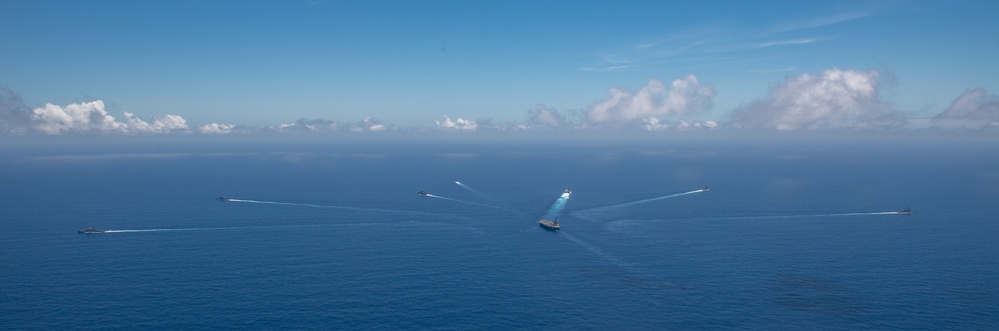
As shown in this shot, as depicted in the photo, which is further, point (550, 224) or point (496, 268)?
point (550, 224)

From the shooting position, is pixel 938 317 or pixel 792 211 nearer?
pixel 938 317

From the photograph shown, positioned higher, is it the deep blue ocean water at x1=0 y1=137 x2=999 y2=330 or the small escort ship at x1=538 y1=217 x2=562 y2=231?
the small escort ship at x1=538 y1=217 x2=562 y2=231

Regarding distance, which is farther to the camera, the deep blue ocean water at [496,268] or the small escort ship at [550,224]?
the small escort ship at [550,224]

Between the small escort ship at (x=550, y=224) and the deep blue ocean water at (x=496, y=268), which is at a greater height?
the small escort ship at (x=550, y=224)

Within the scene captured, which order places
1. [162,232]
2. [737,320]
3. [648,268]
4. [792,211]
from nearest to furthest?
1. [737,320]
2. [648,268]
3. [162,232]
4. [792,211]

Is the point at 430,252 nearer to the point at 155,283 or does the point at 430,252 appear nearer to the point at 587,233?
the point at 587,233

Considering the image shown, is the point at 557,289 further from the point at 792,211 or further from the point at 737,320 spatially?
the point at 792,211

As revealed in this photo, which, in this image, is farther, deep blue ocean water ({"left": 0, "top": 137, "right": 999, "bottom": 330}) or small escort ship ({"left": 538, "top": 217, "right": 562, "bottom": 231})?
small escort ship ({"left": 538, "top": 217, "right": 562, "bottom": 231})

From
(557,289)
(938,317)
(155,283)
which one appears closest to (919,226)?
(938,317)

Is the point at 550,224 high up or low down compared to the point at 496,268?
up

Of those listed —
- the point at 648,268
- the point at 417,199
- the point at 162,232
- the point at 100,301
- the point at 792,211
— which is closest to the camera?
the point at 100,301
